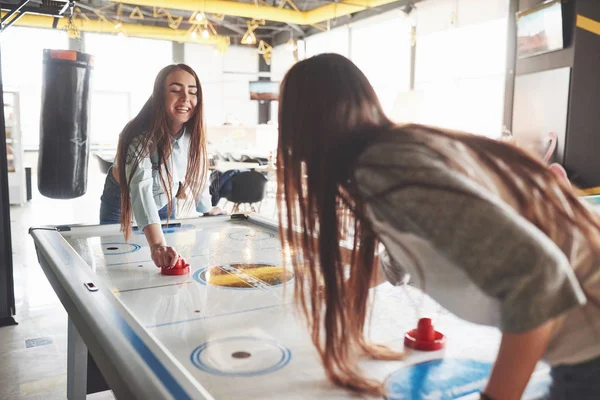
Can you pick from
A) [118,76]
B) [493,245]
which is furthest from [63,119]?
[118,76]

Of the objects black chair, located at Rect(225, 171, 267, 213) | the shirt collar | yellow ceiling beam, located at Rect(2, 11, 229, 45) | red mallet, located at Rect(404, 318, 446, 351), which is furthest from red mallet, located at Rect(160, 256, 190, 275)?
yellow ceiling beam, located at Rect(2, 11, 229, 45)

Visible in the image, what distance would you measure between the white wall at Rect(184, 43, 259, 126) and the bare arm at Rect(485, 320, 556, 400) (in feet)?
41.3

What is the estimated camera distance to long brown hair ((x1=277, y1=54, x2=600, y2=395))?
81cm

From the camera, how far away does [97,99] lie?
1212cm

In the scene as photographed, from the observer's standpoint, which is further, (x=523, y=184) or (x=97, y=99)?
(x=97, y=99)

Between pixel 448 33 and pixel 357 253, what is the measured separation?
26.8 ft

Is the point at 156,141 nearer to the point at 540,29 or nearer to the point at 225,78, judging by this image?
the point at 540,29

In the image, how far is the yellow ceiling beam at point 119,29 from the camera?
1008 cm

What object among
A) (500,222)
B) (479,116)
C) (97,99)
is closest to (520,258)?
(500,222)

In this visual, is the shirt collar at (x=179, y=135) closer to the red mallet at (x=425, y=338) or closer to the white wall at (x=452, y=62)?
the red mallet at (x=425, y=338)

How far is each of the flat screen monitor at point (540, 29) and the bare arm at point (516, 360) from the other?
5917 millimetres

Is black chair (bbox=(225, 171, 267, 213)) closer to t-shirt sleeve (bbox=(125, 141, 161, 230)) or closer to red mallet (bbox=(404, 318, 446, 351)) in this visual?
t-shirt sleeve (bbox=(125, 141, 161, 230))

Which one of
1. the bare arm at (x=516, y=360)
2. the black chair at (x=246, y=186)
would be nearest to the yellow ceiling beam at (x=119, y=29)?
the black chair at (x=246, y=186)

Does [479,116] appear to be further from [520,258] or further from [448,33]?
[520,258]
